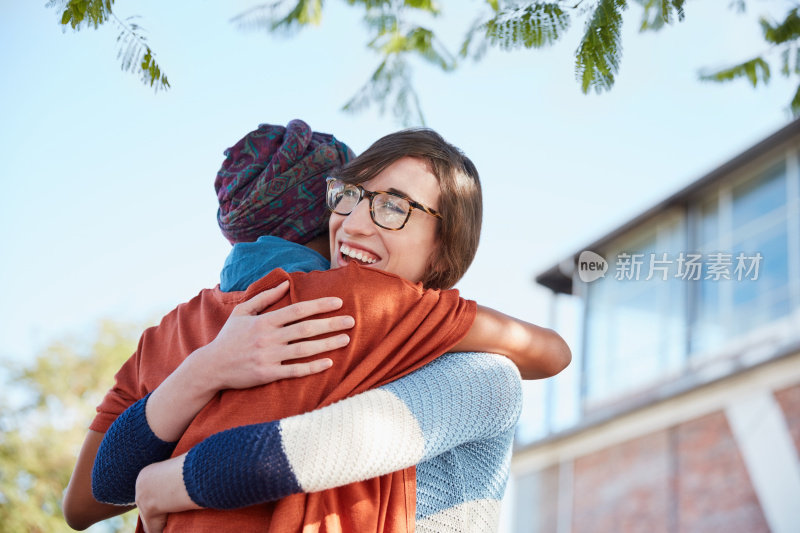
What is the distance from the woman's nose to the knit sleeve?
0.39 meters

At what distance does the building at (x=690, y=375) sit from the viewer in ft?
36.2

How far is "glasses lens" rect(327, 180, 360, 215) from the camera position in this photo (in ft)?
6.15

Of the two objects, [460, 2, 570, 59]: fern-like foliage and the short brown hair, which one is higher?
[460, 2, 570, 59]: fern-like foliage

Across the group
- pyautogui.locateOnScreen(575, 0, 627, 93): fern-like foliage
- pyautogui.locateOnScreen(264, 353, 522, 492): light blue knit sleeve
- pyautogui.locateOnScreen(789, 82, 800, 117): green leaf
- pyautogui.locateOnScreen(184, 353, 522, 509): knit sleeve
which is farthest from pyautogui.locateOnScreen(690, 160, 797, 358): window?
pyautogui.locateOnScreen(184, 353, 522, 509): knit sleeve

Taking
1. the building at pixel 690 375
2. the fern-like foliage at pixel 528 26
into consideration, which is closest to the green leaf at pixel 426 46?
the fern-like foliage at pixel 528 26

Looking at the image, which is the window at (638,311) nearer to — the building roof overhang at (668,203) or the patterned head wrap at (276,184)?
the building roof overhang at (668,203)

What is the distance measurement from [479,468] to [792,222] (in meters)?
11.7

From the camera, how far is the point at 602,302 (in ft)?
51.2

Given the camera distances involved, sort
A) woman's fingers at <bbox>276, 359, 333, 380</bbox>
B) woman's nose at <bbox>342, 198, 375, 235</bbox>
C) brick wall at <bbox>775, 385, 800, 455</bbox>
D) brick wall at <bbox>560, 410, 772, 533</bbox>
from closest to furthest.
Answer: woman's fingers at <bbox>276, 359, 333, 380</bbox>
woman's nose at <bbox>342, 198, 375, 235</bbox>
brick wall at <bbox>775, 385, 800, 455</bbox>
brick wall at <bbox>560, 410, 772, 533</bbox>

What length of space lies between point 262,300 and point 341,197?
1.35 ft

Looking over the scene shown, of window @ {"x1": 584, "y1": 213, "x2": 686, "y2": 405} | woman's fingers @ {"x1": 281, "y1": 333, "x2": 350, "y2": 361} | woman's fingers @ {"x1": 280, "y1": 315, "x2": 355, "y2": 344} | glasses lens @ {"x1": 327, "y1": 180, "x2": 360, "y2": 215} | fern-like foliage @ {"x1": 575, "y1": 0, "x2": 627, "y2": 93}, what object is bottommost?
woman's fingers @ {"x1": 281, "y1": 333, "x2": 350, "y2": 361}

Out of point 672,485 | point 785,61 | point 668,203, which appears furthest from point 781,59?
point 668,203

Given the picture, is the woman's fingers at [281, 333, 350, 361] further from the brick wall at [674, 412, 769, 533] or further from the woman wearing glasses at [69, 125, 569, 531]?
the brick wall at [674, 412, 769, 533]

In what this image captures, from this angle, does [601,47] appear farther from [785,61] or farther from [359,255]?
[785,61]
